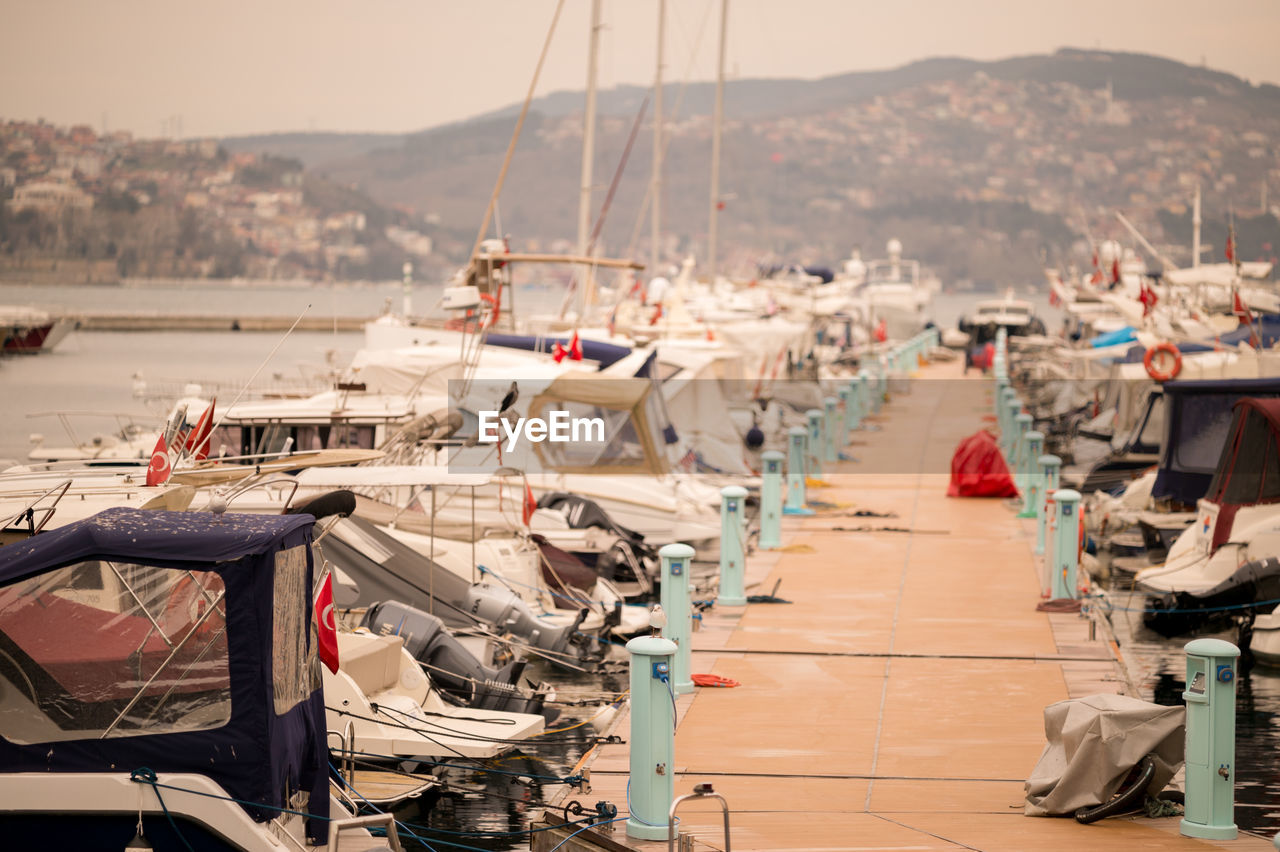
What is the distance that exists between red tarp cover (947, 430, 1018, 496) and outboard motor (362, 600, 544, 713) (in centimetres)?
1285

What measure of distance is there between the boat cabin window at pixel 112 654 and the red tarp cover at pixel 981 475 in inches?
702

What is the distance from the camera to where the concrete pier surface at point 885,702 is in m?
8.23

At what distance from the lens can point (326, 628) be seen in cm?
841

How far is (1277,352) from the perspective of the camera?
2419cm

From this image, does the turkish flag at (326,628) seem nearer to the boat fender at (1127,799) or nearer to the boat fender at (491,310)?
the boat fender at (1127,799)

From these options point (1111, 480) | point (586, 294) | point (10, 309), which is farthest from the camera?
point (10, 309)

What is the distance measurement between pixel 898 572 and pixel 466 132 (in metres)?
180

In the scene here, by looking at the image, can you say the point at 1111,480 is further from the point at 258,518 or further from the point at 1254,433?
the point at 258,518

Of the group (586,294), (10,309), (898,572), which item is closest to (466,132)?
(10,309)

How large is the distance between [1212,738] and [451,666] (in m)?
6.09

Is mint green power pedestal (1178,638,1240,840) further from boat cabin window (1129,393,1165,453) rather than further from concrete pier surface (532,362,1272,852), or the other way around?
boat cabin window (1129,393,1165,453)

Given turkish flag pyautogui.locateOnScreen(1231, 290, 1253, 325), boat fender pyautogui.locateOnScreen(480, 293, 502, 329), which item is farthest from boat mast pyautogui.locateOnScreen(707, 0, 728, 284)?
boat fender pyautogui.locateOnScreen(480, 293, 502, 329)

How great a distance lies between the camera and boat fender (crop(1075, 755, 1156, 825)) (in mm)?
8305

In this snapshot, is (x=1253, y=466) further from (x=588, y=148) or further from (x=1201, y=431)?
(x=588, y=148)
